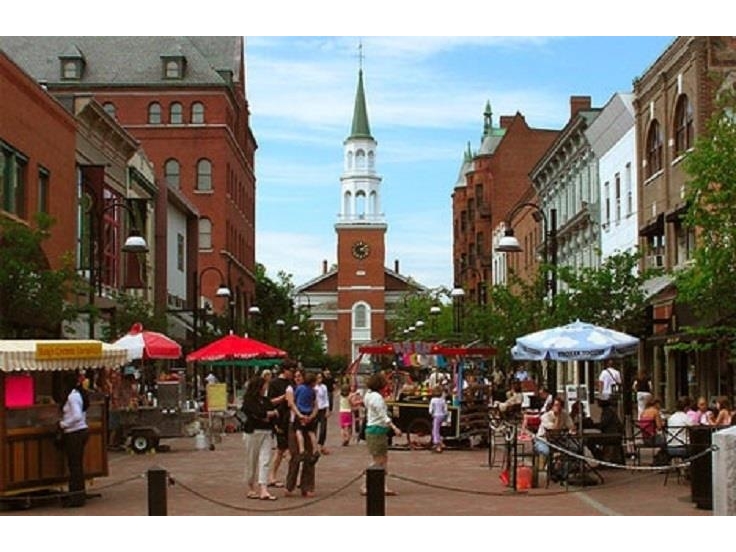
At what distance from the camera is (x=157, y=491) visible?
48.3ft

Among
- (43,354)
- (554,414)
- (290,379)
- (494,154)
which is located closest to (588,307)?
(554,414)

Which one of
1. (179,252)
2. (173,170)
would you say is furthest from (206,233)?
(179,252)

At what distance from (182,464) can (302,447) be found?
6.86m

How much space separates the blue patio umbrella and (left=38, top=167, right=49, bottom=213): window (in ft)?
60.2

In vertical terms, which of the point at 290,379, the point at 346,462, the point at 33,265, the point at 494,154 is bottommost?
the point at 346,462

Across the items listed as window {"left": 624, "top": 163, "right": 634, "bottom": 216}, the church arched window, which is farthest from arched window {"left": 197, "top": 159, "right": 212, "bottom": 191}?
the church arched window

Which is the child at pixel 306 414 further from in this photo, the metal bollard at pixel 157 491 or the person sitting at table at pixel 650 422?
the person sitting at table at pixel 650 422

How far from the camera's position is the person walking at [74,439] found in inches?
703

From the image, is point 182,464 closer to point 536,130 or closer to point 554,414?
point 554,414

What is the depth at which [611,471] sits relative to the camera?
2230cm

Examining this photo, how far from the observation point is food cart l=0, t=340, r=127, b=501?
17125 millimetres

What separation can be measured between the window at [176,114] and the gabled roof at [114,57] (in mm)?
1371

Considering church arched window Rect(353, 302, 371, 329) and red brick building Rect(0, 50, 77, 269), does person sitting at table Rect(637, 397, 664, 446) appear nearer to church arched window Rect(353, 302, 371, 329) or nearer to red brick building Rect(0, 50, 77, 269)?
red brick building Rect(0, 50, 77, 269)
